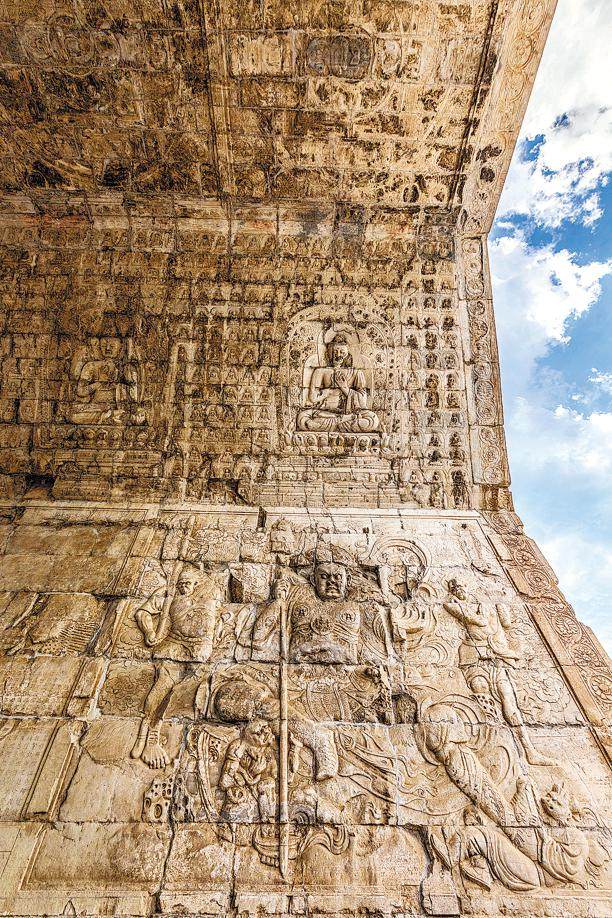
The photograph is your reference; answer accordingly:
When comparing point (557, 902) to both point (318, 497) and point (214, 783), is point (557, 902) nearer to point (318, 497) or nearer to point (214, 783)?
point (214, 783)

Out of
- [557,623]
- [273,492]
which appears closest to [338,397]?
[273,492]

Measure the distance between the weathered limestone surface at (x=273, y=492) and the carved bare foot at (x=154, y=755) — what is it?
14mm

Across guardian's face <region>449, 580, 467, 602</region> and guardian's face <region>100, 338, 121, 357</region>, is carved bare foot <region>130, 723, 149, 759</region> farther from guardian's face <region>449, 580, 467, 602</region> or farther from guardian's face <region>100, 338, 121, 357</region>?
guardian's face <region>100, 338, 121, 357</region>

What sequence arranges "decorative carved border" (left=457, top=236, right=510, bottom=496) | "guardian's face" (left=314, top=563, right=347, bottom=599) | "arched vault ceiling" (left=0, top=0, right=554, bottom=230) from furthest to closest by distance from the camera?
"decorative carved border" (left=457, top=236, right=510, bottom=496) < "arched vault ceiling" (left=0, top=0, right=554, bottom=230) < "guardian's face" (left=314, top=563, right=347, bottom=599)

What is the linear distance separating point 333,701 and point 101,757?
1.65 metres

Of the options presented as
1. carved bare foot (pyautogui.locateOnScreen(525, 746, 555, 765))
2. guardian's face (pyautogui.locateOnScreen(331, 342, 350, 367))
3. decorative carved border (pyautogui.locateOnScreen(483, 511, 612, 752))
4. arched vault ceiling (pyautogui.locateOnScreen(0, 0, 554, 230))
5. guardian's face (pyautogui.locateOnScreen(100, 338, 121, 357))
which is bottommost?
carved bare foot (pyautogui.locateOnScreen(525, 746, 555, 765))

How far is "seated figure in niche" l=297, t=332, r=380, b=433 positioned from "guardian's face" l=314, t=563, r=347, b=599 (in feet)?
5.08

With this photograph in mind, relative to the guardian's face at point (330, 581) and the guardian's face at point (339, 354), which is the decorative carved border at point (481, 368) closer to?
the guardian's face at point (339, 354)

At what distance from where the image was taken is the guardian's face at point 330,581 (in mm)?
4453

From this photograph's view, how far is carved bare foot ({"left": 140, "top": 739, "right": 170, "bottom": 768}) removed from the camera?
3424 millimetres

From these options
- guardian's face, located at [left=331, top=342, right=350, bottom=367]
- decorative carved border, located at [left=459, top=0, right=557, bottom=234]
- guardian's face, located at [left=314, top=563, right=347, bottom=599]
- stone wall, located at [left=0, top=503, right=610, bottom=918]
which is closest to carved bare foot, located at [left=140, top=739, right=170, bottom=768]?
stone wall, located at [left=0, top=503, right=610, bottom=918]

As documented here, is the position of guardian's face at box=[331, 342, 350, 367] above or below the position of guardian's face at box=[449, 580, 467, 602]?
above

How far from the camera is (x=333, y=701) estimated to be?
3787mm

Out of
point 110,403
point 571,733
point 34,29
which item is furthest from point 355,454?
point 34,29
